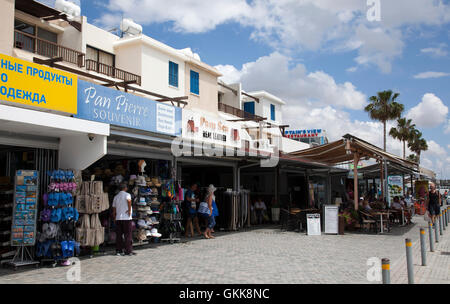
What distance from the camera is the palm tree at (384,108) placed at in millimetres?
41281

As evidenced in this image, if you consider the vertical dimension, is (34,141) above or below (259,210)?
above

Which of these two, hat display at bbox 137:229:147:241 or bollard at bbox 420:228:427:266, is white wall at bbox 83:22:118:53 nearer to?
hat display at bbox 137:229:147:241

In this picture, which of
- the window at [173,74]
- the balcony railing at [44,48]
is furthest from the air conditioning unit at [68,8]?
the window at [173,74]

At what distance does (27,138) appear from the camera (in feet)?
28.1

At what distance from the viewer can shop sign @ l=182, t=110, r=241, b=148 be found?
39.2ft

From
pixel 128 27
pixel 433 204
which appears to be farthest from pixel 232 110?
pixel 433 204

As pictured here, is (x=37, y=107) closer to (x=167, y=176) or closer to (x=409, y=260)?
(x=167, y=176)

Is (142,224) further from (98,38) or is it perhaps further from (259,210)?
(98,38)

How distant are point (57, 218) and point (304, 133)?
4011cm

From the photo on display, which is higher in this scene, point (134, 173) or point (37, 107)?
point (37, 107)

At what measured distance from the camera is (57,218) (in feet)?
27.1

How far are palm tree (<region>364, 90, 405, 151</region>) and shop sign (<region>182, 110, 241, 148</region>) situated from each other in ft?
100
